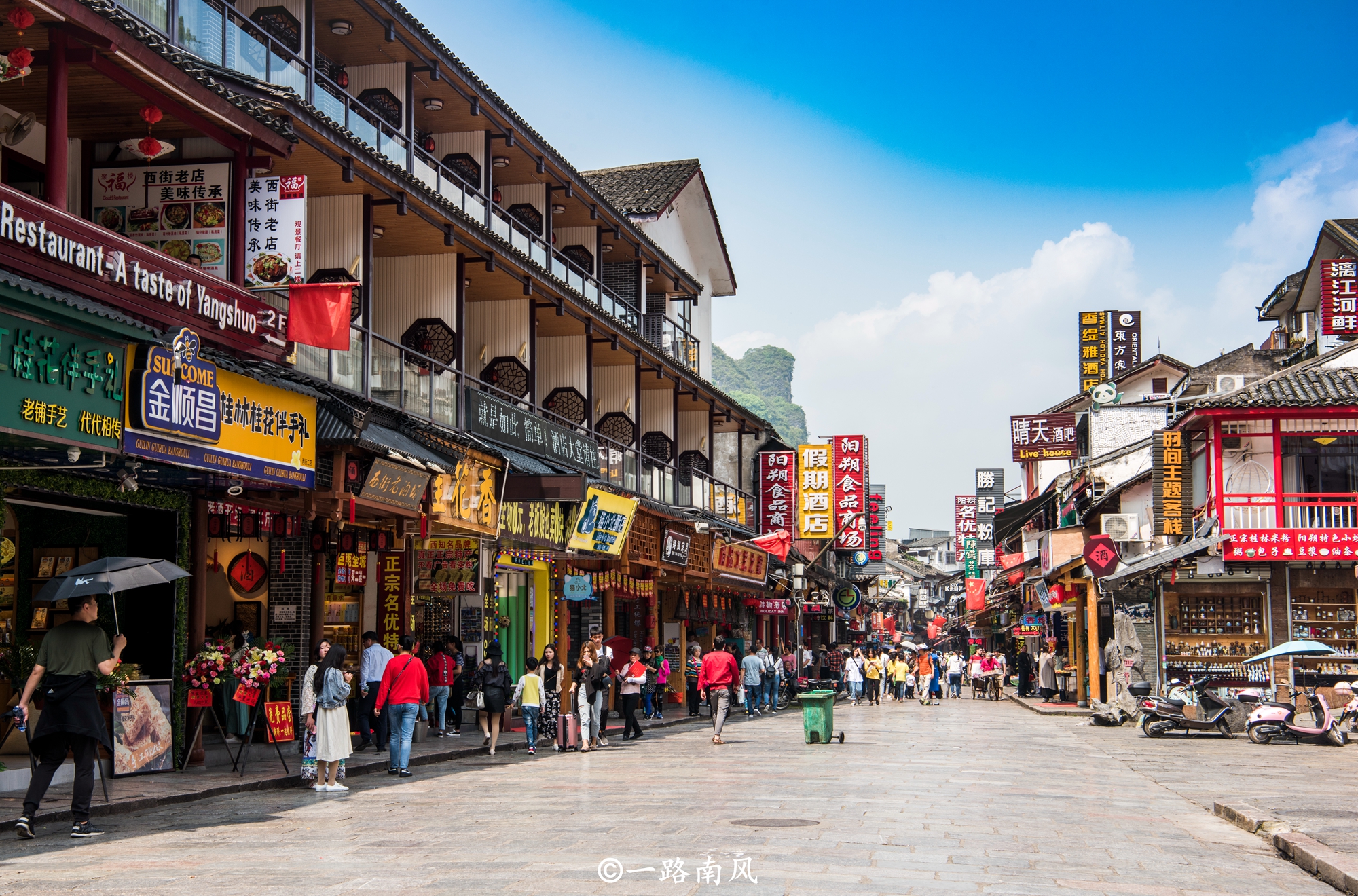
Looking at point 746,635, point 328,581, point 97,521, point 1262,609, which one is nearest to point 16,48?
point 97,521

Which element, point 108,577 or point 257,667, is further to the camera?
point 257,667

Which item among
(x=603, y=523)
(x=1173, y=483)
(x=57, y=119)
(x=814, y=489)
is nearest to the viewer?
(x=57, y=119)

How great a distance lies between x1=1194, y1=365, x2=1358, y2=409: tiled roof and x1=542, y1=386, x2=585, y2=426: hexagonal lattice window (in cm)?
1289

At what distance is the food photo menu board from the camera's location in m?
14.8

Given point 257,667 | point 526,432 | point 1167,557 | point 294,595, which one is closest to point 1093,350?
point 1167,557

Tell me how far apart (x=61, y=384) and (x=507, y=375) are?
1463cm

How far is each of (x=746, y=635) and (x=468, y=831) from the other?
33.2 meters

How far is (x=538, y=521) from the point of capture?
22.1 metres

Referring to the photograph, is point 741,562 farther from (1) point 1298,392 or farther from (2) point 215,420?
(2) point 215,420

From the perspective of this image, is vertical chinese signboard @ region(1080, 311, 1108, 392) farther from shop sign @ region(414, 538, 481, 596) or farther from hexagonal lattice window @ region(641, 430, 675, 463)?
shop sign @ region(414, 538, 481, 596)

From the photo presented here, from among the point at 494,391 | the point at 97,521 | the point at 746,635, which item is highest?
the point at 494,391

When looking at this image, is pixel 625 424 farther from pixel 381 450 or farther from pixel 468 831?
pixel 468 831

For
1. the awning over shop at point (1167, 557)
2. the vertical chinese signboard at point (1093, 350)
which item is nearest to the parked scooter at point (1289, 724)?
the awning over shop at point (1167, 557)

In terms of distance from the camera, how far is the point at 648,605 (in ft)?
105
